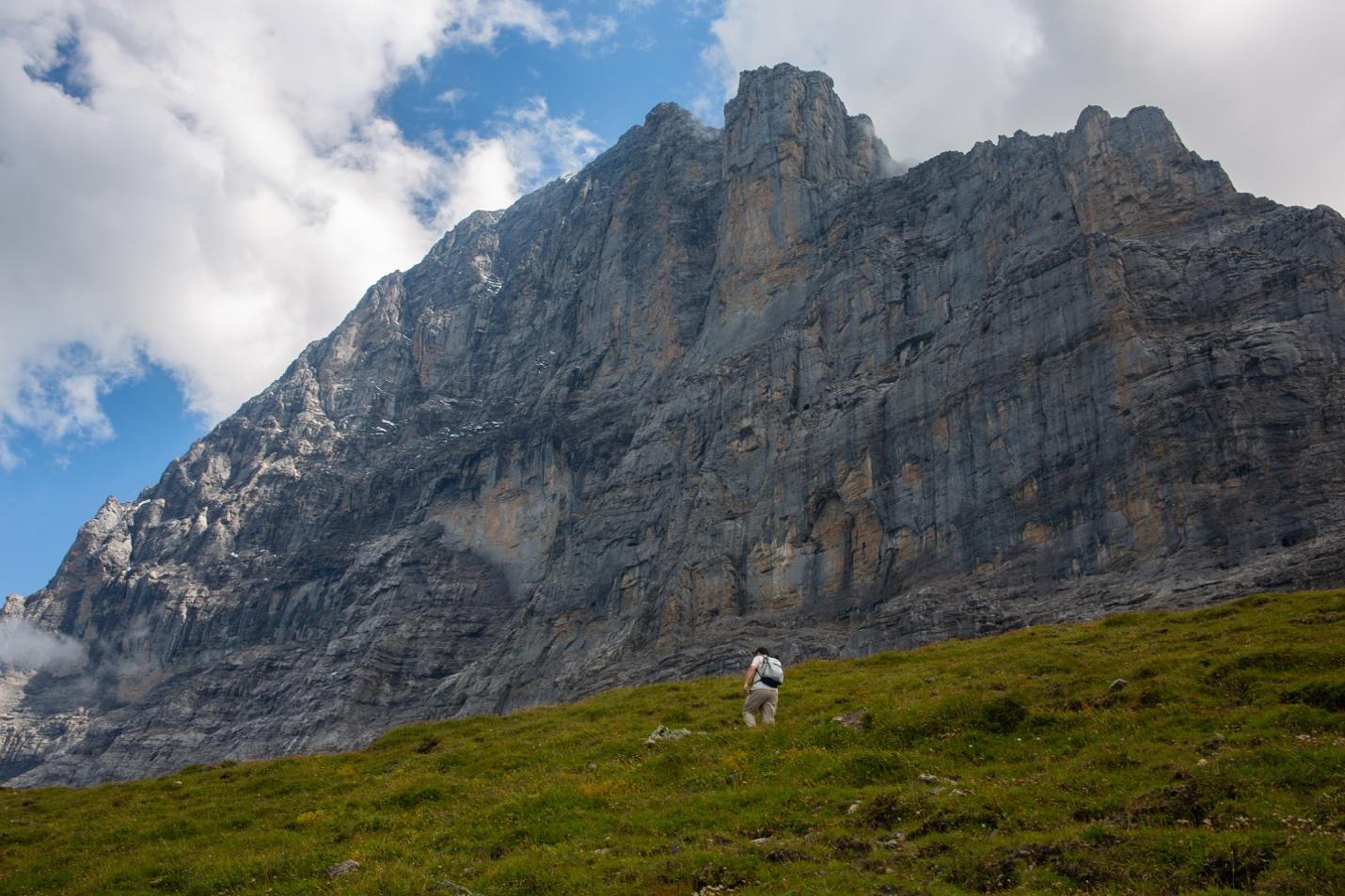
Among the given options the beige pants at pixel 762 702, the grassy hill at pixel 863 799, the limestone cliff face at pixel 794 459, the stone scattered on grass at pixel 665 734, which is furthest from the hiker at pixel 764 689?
the limestone cliff face at pixel 794 459

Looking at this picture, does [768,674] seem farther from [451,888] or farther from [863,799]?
[451,888]

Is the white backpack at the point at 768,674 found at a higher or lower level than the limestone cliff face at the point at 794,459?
lower

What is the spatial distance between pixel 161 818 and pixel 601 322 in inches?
5678

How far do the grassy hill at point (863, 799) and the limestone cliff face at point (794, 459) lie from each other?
141ft

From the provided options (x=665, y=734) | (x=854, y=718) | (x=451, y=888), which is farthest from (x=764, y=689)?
(x=451, y=888)

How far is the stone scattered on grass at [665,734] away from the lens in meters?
27.2

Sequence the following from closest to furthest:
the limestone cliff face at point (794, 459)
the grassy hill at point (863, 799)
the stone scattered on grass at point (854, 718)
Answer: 1. the grassy hill at point (863, 799)
2. the stone scattered on grass at point (854, 718)
3. the limestone cliff face at point (794, 459)

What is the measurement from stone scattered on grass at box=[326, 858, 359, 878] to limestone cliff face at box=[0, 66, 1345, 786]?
56.6 meters

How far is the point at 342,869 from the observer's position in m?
19.6

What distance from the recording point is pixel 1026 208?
362 feet

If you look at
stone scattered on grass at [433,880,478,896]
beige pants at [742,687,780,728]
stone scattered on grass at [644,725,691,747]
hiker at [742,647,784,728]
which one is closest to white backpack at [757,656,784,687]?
hiker at [742,647,784,728]

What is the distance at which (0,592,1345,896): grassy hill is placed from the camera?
16.0m

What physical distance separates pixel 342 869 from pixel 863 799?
10144 mm

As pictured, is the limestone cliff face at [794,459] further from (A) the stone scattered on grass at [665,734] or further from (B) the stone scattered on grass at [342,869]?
(B) the stone scattered on grass at [342,869]
